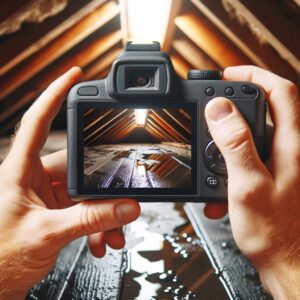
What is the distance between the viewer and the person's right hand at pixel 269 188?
1.07 meters

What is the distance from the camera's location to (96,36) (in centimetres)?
527

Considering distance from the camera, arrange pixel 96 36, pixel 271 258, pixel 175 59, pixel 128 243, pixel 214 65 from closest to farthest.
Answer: pixel 271 258 < pixel 128 243 < pixel 214 65 < pixel 96 36 < pixel 175 59

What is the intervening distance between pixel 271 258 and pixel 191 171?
0.92ft

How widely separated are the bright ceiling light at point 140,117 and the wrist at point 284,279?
1.53 feet

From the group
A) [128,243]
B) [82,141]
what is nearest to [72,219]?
[82,141]

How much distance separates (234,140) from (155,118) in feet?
0.94

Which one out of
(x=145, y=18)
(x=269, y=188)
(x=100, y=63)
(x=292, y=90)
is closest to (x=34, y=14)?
(x=145, y=18)

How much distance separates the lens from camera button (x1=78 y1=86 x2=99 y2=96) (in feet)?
4.01

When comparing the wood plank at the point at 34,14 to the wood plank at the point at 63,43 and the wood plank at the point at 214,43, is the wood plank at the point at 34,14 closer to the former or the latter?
the wood plank at the point at 63,43

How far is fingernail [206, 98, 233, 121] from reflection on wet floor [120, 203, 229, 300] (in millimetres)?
758

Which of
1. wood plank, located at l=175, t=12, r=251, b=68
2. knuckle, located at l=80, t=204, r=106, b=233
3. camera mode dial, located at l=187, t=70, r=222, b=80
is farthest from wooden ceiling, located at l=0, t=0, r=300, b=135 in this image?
knuckle, located at l=80, t=204, r=106, b=233

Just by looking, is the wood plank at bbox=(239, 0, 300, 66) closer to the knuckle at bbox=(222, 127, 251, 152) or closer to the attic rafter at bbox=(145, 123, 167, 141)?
the attic rafter at bbox=(145, 123, 167, 141)

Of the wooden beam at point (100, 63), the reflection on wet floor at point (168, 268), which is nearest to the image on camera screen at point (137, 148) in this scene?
the reflection on wet floor at point (168, 268)

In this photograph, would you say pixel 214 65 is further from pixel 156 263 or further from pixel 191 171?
pixel 191 171
